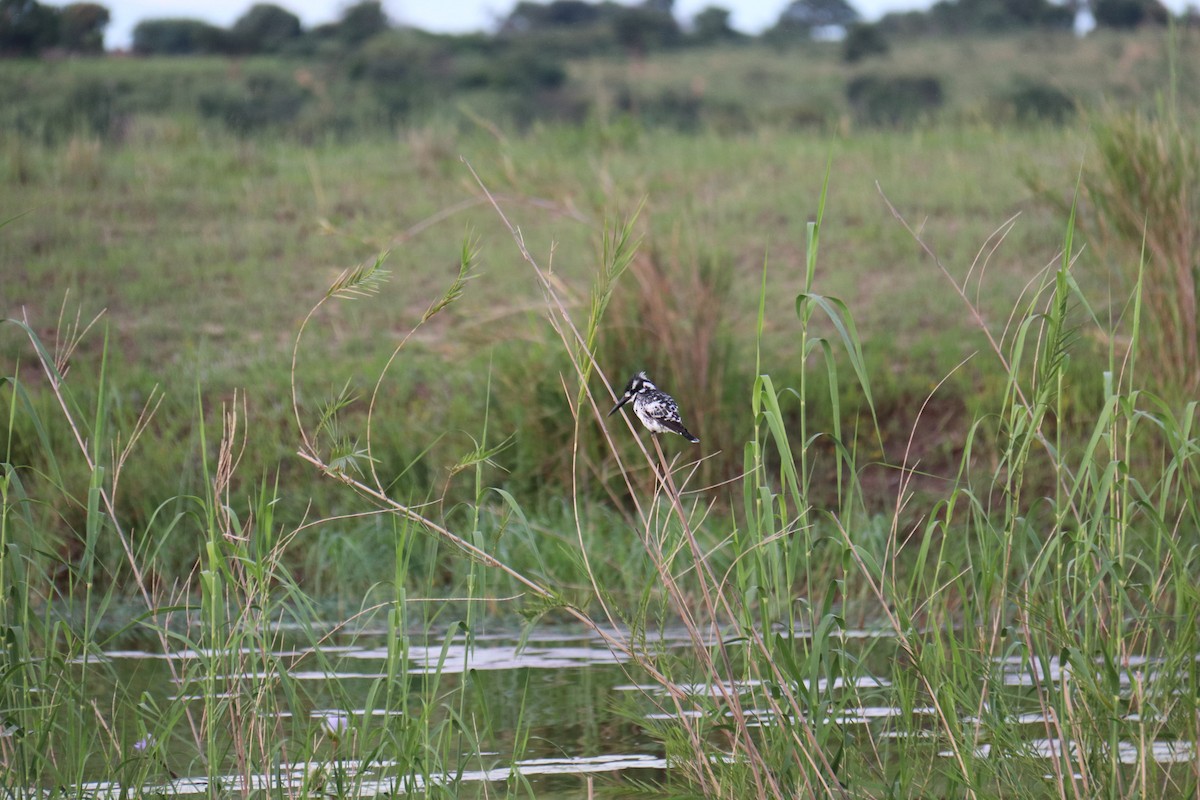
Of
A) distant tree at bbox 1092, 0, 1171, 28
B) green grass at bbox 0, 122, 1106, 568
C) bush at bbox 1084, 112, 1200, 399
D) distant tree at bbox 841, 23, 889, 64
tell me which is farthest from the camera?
distant tree at bbox 1092, 0, 1171, 28

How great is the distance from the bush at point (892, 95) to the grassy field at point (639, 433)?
424 inches

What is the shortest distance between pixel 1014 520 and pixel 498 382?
14.6ft

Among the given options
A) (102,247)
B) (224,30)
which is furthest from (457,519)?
(224,30)

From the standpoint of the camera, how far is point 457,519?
685 cm

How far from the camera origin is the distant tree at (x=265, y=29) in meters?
32.8

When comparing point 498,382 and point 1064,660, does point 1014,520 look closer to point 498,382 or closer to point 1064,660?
point 1064,660

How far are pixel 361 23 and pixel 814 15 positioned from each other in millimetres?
16595

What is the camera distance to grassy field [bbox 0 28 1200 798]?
292cm

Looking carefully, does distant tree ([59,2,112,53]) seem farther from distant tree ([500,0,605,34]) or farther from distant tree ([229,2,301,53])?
distant tree ([500,0,605,34])

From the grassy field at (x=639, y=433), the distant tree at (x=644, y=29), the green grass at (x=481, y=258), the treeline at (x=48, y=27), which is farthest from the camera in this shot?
the distant tree at (x=644, y=29)

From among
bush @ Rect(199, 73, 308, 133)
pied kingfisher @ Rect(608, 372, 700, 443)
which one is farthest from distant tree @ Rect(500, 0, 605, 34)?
pied kingfisher @ Rect(608, 372, 700, 443)

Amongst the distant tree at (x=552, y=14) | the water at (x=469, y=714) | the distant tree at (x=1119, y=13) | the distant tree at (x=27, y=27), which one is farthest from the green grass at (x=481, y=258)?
the distant tree at (x=552, y=14)

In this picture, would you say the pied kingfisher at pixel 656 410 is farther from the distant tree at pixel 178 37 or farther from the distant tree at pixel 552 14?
the distant tree at pixel 552 14

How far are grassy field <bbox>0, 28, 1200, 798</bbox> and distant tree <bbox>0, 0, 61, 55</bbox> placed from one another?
5584mm
